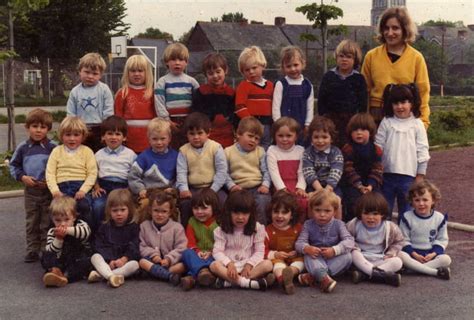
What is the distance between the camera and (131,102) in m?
6.84

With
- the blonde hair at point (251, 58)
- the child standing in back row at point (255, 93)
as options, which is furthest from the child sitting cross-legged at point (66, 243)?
the blonde hair at point (251, 58)

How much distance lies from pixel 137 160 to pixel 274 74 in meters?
26.2

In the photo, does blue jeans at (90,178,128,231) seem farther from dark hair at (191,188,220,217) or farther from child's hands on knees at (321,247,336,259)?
child's hands on knees at (321,247,336,259)

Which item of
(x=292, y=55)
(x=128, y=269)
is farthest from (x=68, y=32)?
(x=128, y=269)

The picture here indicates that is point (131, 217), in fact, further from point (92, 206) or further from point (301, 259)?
point (301, 259)

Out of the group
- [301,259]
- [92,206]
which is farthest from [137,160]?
[301,259]

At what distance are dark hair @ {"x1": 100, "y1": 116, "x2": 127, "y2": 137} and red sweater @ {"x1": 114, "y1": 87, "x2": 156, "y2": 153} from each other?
13.5 inches

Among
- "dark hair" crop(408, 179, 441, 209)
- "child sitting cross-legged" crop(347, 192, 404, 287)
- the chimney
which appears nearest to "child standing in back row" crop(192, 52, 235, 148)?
"child sitting cross-legged" crop(347, 192, 404, 287)

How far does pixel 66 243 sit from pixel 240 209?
5.13ft

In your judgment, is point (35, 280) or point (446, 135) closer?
point (35, 280)

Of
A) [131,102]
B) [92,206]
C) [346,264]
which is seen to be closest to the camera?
[346,264]

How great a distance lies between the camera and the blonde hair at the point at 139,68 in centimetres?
676

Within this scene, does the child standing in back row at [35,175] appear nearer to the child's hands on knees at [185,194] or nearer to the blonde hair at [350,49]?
the child's hands on knees at [185,194]

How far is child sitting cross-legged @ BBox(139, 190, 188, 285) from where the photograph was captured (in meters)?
5.79
